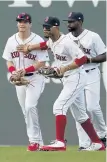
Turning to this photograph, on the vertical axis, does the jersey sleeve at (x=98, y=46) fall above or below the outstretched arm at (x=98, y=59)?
above

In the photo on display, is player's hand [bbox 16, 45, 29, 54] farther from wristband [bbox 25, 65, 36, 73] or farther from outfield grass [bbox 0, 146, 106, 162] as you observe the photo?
outfield grass [bbox 0, 146, 106, 162]

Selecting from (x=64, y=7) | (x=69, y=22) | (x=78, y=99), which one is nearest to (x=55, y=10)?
(x=64, y=7)

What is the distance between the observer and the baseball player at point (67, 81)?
26.3 feet

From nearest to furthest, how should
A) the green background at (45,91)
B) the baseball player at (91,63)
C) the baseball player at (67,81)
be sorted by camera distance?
the baseball player at (67,81)
the baseball player at (91,63)
the green background at (45,91)

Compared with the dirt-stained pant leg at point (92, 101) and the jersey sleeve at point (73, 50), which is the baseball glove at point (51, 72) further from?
the dirt-stained pant leg at point (92, 101)

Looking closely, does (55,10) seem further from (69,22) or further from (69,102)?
(69,102)

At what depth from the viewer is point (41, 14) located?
34.1ft

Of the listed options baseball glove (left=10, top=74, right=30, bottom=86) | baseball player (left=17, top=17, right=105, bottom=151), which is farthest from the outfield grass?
baseball glove (left=10, top=74, right=30, bottom=86)

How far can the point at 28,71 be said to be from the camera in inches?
343

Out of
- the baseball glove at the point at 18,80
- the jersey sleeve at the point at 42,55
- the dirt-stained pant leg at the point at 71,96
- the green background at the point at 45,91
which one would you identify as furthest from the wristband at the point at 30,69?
the green background at the point at 45,91

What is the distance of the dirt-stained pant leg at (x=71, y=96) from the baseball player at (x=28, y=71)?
607 millimetres

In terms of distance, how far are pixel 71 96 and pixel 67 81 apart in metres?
0.18

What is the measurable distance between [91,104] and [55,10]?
1.85m

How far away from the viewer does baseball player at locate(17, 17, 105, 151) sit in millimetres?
8008
